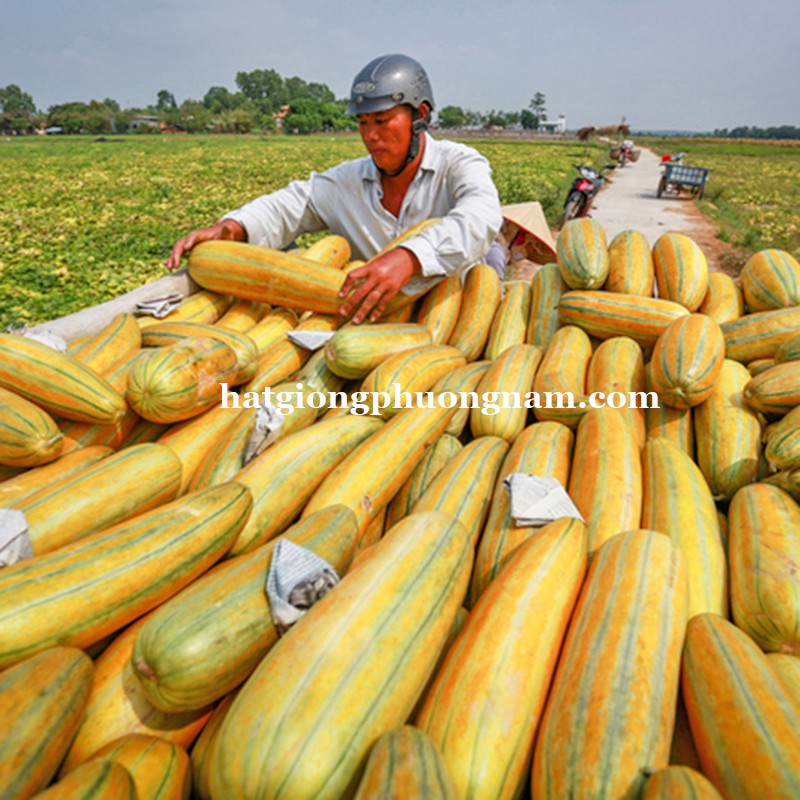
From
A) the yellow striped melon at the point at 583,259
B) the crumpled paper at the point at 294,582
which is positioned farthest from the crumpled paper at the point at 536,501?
the yellow striped melon at the point at 583,259

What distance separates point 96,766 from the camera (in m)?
0.97

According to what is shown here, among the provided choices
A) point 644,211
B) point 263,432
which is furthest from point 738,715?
point 644,211

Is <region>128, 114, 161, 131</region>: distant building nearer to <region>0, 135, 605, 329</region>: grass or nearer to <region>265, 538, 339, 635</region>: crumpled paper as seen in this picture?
<region>0, 135, 605, 329</region>: grass

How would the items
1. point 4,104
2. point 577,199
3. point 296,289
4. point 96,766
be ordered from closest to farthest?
point 96,766
point 296,289
point 577,199
point 4,104

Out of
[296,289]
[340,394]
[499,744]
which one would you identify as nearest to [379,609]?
[499,744]

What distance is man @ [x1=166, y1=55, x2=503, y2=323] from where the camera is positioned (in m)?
2.87

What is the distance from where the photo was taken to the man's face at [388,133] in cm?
336

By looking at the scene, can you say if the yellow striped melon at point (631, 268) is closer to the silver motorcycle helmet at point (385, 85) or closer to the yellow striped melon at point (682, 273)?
the yellow striped melon at point (682, 273)

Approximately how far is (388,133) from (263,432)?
246 cm

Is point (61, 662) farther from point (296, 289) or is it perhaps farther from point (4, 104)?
point (4, 104)

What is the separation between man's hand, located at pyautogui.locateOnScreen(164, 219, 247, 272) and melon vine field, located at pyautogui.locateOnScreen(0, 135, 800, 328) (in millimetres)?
5535

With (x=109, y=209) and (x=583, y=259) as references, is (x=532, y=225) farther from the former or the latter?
(x=109, y=209)

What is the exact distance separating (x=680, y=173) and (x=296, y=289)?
73.3ft

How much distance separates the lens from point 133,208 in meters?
17.2
